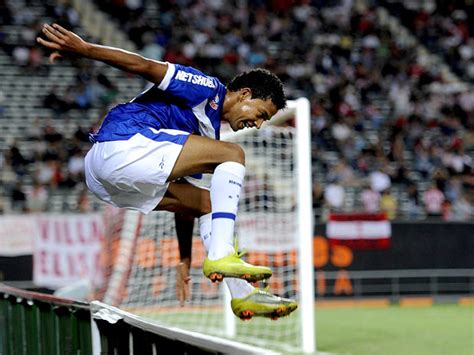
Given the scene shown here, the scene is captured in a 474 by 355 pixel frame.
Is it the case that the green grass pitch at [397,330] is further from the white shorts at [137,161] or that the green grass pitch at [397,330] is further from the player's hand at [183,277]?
the white shorts at [137,161]

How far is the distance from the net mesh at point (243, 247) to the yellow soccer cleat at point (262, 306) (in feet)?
18.6

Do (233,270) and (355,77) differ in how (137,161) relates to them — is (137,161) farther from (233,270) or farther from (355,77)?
(355,77)

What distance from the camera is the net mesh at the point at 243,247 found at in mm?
12305

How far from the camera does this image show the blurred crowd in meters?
20.3

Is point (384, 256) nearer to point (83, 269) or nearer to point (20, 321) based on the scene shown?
point (83, 269)

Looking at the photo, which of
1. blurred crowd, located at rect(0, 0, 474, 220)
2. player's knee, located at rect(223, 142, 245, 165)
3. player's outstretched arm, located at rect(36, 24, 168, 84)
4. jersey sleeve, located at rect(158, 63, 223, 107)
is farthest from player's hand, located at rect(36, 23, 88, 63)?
blurred crowd, located at rect(0, 0, 474, 220)

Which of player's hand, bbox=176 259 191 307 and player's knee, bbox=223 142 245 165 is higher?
player's knee, bbox=223 142 245 165

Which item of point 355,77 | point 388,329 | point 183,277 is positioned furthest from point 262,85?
point 355,77

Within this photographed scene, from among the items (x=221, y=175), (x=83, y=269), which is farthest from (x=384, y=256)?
(x=221, y=175)

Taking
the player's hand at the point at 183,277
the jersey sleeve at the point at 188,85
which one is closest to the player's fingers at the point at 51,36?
the jersey sleeve at the point at 188,85

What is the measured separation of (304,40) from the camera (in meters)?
24.1

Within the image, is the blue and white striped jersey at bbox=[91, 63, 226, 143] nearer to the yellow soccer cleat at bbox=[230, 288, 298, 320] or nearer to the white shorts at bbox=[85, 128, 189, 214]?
the white shorts at bbox=[85, 128, 189, 214]

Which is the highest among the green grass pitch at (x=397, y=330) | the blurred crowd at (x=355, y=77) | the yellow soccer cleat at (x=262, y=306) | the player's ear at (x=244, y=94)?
the blurred crowd at (x=355, y=77)

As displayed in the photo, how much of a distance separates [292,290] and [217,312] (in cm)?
219
